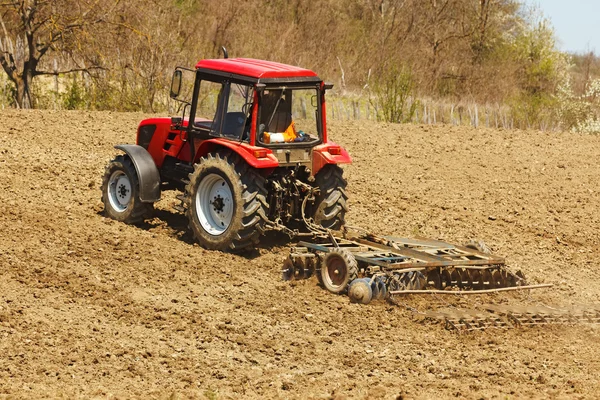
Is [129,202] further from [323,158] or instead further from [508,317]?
[508,317]

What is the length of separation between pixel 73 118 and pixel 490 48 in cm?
2683

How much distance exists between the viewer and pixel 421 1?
39.4 m

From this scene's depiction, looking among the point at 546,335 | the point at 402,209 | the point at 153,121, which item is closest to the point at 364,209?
the point at 402,209

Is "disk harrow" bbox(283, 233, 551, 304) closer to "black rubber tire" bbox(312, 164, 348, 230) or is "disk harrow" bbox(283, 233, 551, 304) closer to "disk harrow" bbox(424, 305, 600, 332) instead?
"disk harrow" bbox(424, 305, 600, 332)

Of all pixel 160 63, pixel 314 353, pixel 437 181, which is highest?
pixel 160 63

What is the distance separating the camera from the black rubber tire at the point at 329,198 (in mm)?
9797

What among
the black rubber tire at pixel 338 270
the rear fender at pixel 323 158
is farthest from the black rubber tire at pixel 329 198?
the black rubber tire at pixel 338 270

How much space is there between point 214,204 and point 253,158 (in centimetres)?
88

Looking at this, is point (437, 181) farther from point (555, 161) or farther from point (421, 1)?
point (421, 1)

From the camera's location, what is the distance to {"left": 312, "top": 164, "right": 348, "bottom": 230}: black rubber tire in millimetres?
9797

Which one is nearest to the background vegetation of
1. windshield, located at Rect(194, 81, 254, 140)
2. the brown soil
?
the brown soil

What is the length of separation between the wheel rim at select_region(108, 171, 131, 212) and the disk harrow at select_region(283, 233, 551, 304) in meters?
2.55

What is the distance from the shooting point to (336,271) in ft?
28.1

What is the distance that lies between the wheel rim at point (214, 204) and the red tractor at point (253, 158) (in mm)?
11
